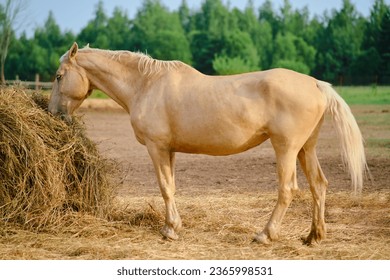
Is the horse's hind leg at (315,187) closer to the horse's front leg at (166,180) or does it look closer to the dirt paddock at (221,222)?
the dirt paddock at (221,222)

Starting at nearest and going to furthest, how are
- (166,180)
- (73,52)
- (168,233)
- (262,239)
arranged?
(262,239) < (168,233) < (166,180) < (73,52)

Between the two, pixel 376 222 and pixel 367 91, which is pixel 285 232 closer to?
pixel 376 222

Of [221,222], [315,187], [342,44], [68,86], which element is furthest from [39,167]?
[342,44]

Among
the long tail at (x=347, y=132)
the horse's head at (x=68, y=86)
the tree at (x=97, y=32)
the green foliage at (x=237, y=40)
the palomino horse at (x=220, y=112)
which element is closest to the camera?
the palomino horse at (x=220, y=112)

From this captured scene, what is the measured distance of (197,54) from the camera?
104ft

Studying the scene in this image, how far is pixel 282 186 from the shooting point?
199 inches

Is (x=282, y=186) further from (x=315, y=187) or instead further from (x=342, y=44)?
(x=342, y=44)

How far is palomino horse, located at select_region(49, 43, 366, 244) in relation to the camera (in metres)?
4.96

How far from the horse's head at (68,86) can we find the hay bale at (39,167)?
136mm

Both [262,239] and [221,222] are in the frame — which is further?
[221,222]

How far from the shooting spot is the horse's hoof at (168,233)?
17.3ft

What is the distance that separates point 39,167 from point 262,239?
2227mm

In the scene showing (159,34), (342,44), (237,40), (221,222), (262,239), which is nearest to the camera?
(262,239)

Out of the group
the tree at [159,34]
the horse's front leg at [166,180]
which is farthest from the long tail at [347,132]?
the tree at [159,34]
